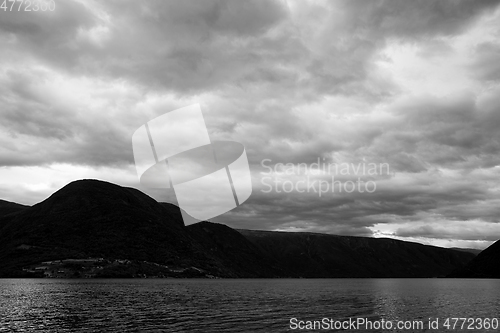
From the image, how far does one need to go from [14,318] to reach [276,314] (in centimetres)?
5461

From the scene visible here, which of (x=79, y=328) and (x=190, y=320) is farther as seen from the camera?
(x=190, y=320)

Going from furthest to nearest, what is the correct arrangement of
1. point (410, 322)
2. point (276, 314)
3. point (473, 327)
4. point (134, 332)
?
point (276, 314) < point (410, 322) < point (473, 327) < point (134, 332)

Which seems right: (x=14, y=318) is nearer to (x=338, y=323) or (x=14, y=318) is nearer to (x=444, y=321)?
(x=338, y=323)

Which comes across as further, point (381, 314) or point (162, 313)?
point (381, 314)

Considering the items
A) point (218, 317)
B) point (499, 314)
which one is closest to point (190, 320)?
point (218, 317)

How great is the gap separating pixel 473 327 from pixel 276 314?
4050cm

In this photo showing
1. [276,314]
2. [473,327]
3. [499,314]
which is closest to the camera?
[473,327]

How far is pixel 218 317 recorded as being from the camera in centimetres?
8550

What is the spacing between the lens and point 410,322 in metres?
85.4

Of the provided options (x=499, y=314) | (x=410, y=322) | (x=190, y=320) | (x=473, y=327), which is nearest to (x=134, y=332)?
(x=190, y=320)

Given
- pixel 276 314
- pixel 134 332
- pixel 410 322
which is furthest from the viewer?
pixel 276 314

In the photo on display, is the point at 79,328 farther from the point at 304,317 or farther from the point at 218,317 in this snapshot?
the point at 304,317

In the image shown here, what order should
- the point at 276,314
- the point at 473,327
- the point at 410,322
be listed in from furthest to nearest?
the point at 276,314 → the point at 410,322 → the point at 473,327

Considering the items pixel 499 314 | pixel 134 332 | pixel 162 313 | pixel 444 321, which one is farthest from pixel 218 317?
pixel 499 314
